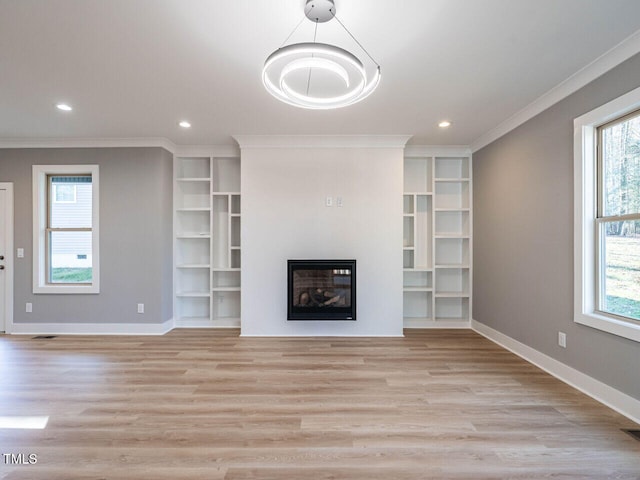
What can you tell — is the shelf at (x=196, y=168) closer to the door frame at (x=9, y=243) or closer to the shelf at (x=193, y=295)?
the shelf at (x=193, y=295)

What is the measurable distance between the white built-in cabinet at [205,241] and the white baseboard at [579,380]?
3511 millimetres

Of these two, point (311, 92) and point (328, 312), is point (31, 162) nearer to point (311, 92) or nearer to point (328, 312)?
point (311, 92)

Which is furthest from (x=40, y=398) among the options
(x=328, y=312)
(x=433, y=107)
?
(x=433, y=107)

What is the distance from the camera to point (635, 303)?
2.15 meters

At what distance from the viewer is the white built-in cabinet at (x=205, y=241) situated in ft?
14.4

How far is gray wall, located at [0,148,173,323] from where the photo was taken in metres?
4.03

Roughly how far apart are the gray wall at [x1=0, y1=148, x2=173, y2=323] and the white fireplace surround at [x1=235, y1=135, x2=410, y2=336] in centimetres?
124

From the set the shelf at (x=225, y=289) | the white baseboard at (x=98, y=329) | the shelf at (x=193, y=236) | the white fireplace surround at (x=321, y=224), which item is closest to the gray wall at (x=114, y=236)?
the white baseboard at (x=98, y=329)

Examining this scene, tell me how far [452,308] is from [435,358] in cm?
150

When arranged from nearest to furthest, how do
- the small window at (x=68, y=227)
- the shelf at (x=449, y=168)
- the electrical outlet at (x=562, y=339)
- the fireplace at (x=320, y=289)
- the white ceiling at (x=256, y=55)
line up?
the white ceiling at (x=256, y=55)
the electrical outlet at (x=562, y=339)
the fireplace at (x=320, y=289)
the small window at (x=68, y=227)
the shelf at (x=449, y=168)

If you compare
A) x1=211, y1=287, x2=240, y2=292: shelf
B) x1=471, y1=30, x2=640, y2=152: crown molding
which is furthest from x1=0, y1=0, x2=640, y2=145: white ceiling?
x1=211, y1=287, x2=240, y2=292: shelf

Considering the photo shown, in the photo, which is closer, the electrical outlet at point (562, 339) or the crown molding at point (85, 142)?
the electrical outlet at point (562, 339)

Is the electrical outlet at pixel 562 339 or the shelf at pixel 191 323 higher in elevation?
the electrical outlet at pixel 562 339

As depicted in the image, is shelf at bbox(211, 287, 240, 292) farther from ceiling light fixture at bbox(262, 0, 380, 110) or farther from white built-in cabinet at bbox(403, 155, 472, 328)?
ceiling light fixture at bbox(262, 0, 380, 110)
